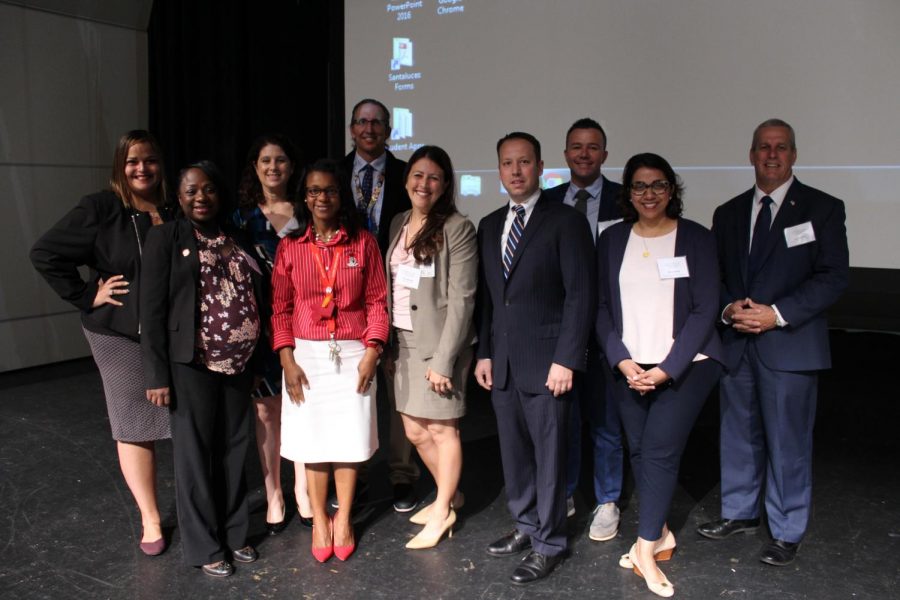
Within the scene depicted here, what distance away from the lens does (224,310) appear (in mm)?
2465

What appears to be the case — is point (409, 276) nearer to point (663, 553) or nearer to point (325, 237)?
point (325, 237)

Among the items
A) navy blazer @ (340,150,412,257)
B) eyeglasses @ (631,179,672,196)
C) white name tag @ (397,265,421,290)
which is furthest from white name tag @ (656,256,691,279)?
navy blazer @ (340,150,412,257)

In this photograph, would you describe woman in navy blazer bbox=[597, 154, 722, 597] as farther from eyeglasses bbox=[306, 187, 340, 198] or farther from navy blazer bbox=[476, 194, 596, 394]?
eyeglasses bbox=[306, 187, 340, 198]

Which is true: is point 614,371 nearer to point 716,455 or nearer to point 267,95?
point 716,455

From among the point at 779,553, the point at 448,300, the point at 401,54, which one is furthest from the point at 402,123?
the point at 779,553

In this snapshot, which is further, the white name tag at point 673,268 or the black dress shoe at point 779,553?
the black dress shoe at point 779,553

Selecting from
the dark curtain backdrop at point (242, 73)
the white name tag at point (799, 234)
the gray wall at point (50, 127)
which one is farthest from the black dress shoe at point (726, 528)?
the gray wall at point (50, 127)

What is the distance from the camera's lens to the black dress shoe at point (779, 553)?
2.59 metres

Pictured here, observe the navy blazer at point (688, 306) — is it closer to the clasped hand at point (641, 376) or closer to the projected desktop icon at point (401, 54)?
the clasped hand at point (641, 376)

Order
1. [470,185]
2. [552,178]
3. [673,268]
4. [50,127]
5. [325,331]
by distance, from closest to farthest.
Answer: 1. [673,268]
2. [325,331]
3. [552,178]
4. [470,185]
5. [50,127]

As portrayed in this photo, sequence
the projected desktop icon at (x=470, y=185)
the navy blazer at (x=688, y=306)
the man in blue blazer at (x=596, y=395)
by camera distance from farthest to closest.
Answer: the projected desktop icon at (x=470, y=185) < the man in blue blazer at (x=596, y=395) < the navy blazer at (x=688, y=306)

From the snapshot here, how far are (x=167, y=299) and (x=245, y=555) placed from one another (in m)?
0.98

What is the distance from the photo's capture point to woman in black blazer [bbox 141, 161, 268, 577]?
240 cm

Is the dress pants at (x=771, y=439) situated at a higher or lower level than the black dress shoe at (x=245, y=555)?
higher
